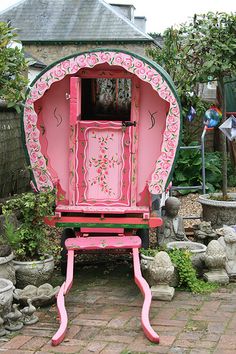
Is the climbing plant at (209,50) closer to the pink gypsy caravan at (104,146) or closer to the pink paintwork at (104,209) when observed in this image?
the pink gypsy caravan at (104,146)

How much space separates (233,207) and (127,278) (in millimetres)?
2005

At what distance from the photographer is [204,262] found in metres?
6.21

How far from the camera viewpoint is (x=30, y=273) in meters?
5.60

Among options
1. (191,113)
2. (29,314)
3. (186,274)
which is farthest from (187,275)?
(191,113)

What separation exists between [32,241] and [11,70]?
167 cm

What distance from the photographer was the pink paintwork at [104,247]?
4539 mm

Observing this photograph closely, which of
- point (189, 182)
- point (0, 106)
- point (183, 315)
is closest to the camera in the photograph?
point (183, 315)

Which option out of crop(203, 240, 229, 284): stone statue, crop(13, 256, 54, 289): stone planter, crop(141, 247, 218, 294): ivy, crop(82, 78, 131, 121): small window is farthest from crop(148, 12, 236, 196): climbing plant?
crop(13, 256, 54, 289): stone planter

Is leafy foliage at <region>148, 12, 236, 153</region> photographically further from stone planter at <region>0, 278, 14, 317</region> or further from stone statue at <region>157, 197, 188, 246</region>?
stone planter at <region>0, 278, 14, 317</region>

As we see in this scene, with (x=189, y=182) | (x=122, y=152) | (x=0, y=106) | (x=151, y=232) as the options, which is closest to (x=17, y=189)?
(x=0, y=106)

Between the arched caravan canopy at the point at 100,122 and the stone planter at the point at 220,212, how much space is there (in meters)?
1.74

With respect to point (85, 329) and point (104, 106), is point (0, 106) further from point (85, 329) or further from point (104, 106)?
point (85, 329)

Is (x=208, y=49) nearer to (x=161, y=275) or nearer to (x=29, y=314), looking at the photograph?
(x=161, y=275)

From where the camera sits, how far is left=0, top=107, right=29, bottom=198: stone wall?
7.65 metres
